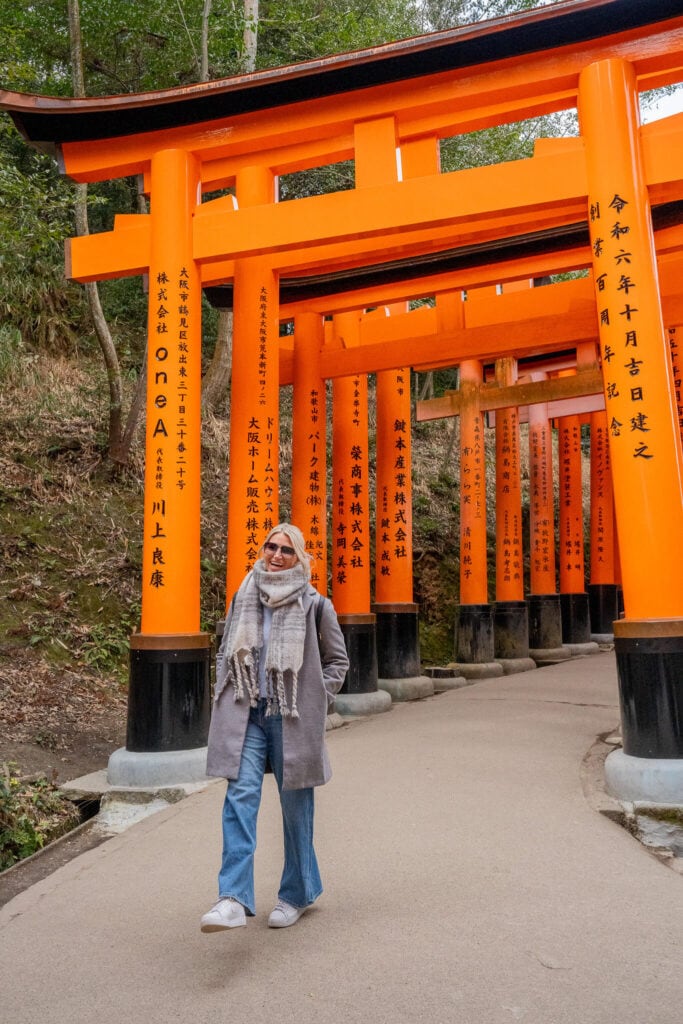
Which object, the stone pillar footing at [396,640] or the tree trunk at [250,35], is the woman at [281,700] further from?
the tree trunk at [250,35]

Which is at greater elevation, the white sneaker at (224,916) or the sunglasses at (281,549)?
the sunglasses at (281,549)

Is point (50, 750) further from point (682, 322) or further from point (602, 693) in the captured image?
point (682, 322)

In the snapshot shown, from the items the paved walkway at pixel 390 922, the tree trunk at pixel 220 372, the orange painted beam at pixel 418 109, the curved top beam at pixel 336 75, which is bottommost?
the paved walkway at pixel 390 922

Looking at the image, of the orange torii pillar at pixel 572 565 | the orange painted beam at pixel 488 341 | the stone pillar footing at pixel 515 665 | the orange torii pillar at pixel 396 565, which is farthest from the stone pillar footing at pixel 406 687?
the orange torii pillar at pixel 572 565

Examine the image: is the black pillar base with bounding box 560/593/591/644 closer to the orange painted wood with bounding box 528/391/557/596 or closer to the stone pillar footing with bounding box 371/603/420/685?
the orange painted wood with bounding box 528/391/557/596

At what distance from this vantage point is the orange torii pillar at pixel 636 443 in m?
4.75

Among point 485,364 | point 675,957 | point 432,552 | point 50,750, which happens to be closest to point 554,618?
point 432,552

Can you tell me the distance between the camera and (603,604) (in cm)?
1622

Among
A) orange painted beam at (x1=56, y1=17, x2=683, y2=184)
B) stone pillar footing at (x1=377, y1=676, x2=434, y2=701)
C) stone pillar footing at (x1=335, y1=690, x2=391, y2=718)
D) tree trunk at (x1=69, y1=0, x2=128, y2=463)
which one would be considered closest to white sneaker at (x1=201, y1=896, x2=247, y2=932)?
orange painted beam at (x1=56, y1=17, x2=683, y2=184)

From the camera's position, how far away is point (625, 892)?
3510 mm

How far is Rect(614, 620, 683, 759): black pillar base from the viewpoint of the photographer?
471 cm

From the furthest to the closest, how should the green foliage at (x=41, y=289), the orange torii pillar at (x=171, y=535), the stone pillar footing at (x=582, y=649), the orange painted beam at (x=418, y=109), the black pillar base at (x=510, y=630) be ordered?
the stone pillar footing at (x=582, y=649) < the green foliage at (x=41, y=289) < the black pillar base at (x=510, y=630) < the orange torii pillar at (x=171, y=535) < the orange painted beam at (x=418, y=109)

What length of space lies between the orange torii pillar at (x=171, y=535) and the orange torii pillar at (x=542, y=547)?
9.12 metres

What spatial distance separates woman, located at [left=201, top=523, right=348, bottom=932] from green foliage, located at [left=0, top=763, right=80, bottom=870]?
242 centimetres
